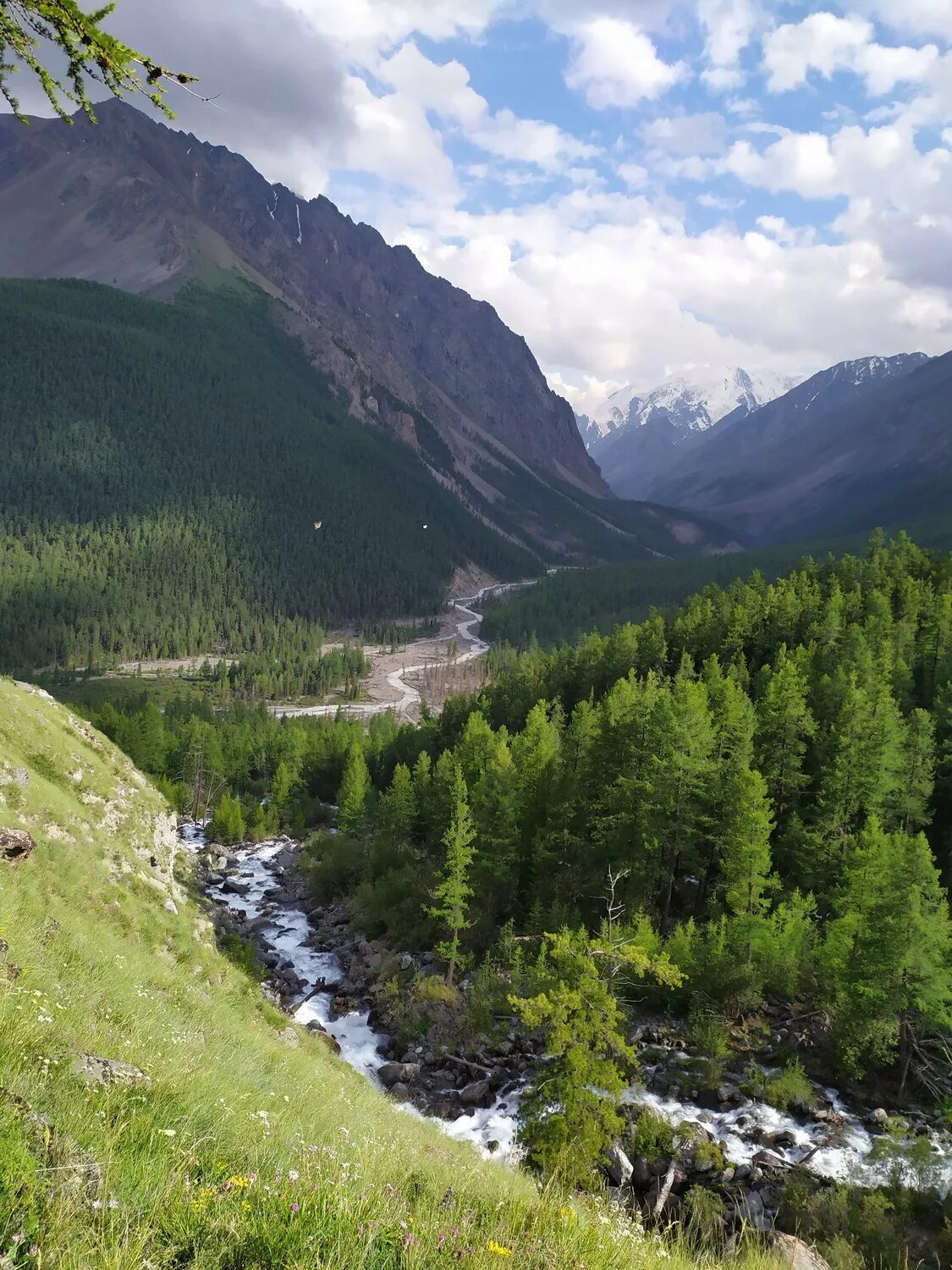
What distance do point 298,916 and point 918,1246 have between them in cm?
4643

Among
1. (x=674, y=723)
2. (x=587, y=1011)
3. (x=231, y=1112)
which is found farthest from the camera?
(x=674, y=723)

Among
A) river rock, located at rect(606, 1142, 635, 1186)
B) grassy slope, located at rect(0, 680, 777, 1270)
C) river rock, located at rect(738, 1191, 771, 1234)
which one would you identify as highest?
grassy slope, located at rect(0, 680, 777, 1270)

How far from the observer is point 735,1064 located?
28312mm

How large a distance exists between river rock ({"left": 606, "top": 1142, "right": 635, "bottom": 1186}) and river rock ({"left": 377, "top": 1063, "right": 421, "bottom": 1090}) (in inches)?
466

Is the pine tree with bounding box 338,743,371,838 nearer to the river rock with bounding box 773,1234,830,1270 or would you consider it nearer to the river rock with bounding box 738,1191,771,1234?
the river rock with bounding box 738,1191,771,1234

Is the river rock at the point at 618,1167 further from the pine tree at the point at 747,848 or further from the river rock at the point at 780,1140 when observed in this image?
the pine tree at the point at 747,848

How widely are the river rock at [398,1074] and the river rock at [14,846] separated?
66.9 ft

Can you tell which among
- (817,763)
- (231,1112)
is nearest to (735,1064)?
(817,763)

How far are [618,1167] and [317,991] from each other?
24123 mm

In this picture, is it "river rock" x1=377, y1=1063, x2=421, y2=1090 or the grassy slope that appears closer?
the grassy slope

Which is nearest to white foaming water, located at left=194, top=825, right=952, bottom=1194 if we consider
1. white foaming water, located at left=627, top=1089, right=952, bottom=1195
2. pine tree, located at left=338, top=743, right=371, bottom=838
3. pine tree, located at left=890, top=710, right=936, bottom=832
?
white foaming water, located at left=627, top=1089, right=952, bottom=1195

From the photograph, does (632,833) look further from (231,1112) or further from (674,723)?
(231,1112)

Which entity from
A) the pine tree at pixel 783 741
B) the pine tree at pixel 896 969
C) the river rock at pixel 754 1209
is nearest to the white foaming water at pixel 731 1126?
the river rock at pixel 754 1209

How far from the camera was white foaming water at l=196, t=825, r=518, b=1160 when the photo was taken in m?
26.9
